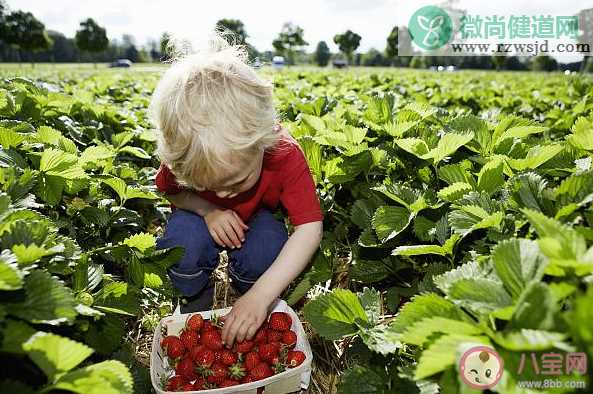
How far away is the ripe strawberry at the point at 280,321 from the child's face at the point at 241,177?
19.9 inches

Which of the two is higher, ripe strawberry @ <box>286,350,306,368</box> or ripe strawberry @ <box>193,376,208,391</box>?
ripe strawberry @ <box>286,350,306,368</box>

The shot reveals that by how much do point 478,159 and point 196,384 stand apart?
1322mm

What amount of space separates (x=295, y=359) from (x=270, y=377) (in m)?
0.20

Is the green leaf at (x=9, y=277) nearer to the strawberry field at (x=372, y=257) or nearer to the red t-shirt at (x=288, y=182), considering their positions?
the strawberry field at (x=372, y=257)

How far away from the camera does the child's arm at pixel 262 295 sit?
1.76 metres

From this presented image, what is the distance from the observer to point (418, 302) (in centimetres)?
105

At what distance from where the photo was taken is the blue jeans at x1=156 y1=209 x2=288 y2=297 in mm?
2205

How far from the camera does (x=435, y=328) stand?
92 cm

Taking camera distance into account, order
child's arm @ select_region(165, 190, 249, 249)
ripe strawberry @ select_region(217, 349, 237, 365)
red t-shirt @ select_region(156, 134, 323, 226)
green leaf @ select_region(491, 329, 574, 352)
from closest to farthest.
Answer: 1. green leaf @ select_region(491, 329, 574, 352)
2. ripe strawberry @ select_region(217, 349, 237, 365)
3. red t-shirt @ select_region(156, 134, 323, 226)
4. child's arm @ select_region(165, 190, 249, 249)

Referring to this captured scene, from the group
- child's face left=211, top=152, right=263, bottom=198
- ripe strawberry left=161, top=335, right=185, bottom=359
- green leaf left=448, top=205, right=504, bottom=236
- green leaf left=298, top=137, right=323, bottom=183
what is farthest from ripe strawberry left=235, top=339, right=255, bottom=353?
green leaf left=298, top=137, right=323, bottom=183

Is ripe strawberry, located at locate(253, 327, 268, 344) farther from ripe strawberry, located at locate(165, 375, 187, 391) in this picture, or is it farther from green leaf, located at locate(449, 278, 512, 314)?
green leaf, located at locate(449, 278, 512, 314)

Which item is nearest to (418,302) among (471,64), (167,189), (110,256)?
(110,256)

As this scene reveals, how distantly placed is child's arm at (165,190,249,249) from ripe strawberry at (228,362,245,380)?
0.55m

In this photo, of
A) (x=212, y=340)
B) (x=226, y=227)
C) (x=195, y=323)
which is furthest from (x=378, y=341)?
(x=226, y=227)
